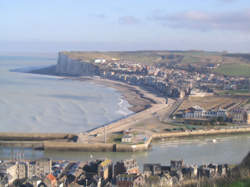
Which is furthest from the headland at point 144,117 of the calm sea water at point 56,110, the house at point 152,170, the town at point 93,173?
the house at point 152,170

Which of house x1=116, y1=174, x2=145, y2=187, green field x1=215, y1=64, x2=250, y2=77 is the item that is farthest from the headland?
house x1=116, y1=174, x2=145, y2=187

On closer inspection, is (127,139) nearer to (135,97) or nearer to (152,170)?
(152,170)

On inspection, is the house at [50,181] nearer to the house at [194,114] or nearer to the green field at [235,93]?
the house at [194,114]

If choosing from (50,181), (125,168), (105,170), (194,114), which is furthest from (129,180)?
(194,114)

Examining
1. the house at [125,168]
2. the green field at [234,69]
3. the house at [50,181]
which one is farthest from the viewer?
the green field at [234,69]

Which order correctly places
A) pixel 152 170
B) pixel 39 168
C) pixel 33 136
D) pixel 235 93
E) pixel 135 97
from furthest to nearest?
pixel 235 93, pixel 135 97, pixel 33 136, pixel 39 168, pixel 152 170

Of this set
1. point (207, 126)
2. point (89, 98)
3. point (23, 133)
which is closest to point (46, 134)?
point (23, 133)
